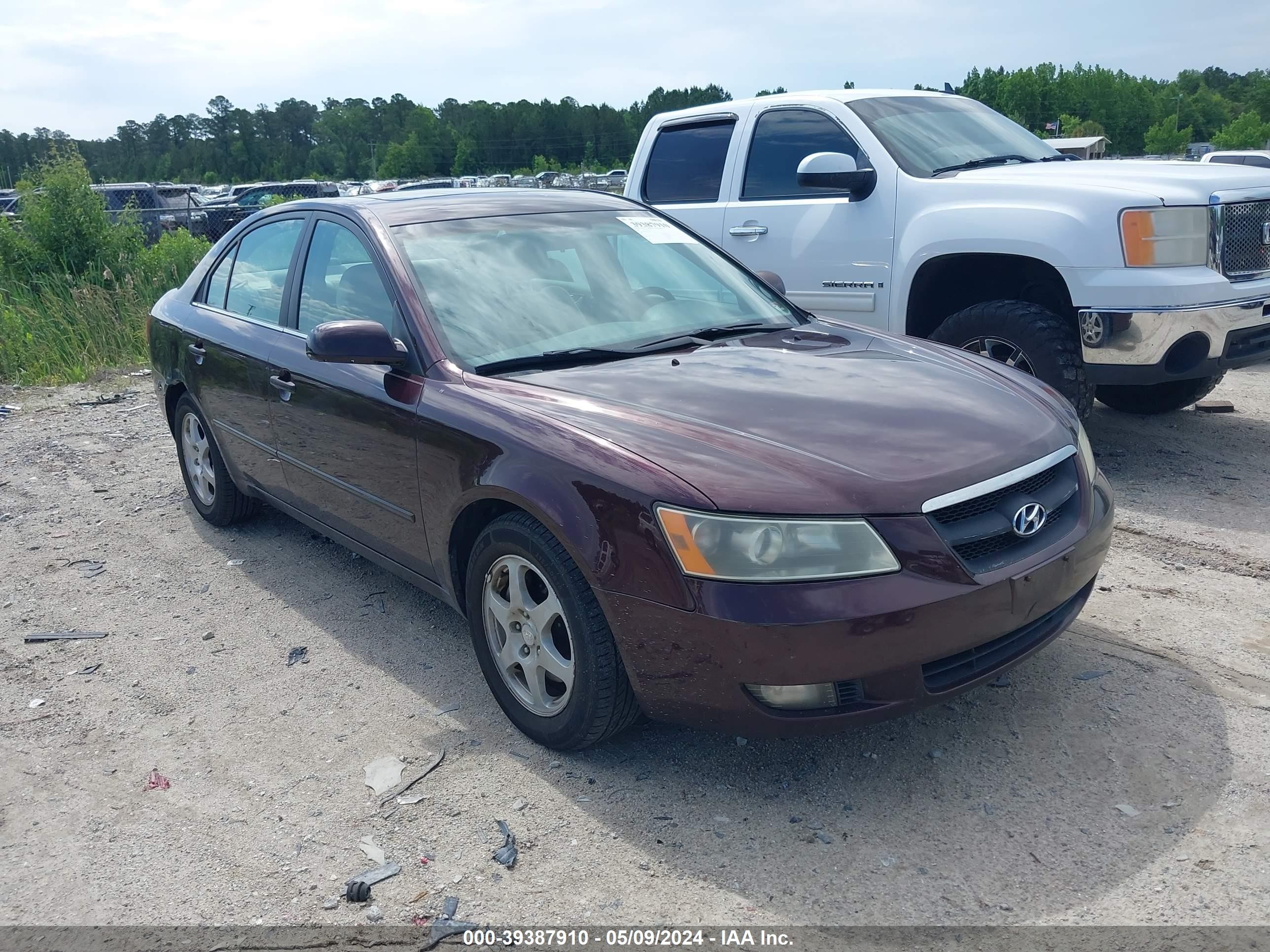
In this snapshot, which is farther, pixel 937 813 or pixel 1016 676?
pixel 1016 676

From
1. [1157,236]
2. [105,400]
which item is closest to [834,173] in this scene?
[1157,236]

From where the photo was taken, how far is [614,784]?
9.74 ft

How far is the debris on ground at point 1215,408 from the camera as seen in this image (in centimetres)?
664

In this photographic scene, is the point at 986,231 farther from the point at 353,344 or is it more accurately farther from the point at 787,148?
the point at 353,344

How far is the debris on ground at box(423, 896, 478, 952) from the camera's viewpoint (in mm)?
2406

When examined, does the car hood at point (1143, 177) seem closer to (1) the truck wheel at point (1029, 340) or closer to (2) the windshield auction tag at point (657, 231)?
(1) the truck wheel at point (1029, 340)

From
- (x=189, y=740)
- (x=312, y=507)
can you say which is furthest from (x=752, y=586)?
(x=312, y=507)

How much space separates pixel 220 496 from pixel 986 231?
4.16m

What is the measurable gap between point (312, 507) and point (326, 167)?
138 metres

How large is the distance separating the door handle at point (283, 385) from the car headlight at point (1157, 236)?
3877mm

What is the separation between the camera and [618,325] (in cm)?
372

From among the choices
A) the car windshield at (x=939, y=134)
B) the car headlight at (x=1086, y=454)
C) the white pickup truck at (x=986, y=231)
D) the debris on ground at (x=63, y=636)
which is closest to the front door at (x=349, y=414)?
the debris on ground at (x=63, y=636)

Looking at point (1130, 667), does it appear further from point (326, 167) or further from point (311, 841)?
point (326, 167)

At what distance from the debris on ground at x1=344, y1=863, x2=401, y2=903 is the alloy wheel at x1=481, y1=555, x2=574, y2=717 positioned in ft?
2.08
